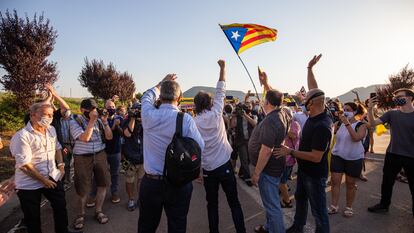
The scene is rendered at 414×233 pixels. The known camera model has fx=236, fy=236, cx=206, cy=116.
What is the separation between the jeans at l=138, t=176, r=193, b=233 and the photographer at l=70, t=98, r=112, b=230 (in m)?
1.74

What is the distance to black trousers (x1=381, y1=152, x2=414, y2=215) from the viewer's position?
377 centimetres

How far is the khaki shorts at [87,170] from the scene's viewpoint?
3799 millimetres

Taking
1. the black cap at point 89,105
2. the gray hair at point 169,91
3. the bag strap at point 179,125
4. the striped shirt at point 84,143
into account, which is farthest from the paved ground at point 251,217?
the gray hair at point 169,91

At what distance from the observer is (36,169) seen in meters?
2.88

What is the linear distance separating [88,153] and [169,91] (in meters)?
2.38

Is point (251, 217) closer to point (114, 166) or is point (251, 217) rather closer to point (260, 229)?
point (260, 229)

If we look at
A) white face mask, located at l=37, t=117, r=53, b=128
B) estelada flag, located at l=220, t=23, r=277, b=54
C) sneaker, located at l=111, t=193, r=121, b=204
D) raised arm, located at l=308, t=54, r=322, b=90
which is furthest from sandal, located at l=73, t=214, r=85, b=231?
estelada flag, located at l=220, t=23, r=277, b=54

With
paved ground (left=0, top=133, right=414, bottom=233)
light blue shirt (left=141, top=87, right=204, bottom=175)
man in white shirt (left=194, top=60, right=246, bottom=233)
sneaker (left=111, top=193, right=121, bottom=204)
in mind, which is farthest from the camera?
sneaker (left=111, top=193, right=121, bottom=204)

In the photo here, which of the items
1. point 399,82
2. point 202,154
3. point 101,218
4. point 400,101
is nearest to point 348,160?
point 400,101

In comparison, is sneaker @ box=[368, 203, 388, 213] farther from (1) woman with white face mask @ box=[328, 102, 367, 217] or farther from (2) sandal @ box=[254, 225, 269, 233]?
(2) sandal @ box=[254, 225, 269, 233]

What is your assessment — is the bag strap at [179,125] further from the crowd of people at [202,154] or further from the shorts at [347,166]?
the shorts at [347,166]

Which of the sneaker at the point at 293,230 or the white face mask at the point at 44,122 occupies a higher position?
the white face mask at the point at 44,122

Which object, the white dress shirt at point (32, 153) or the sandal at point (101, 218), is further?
the sandal at point (101, 218)

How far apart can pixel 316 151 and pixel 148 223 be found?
6.59 ft
